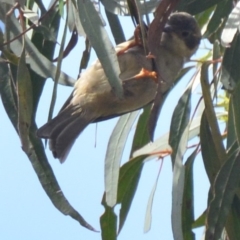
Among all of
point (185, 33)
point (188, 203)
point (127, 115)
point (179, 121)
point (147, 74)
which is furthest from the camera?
point (185, 33)

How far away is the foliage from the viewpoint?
1.42 metres

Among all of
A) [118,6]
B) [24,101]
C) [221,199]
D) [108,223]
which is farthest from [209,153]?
[24,101]

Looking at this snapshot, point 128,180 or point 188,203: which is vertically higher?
point 128,180

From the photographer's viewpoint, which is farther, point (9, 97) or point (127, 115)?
point (127, 115)

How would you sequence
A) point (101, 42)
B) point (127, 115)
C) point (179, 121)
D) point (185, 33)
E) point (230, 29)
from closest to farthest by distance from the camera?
point (101, 42), point (230, 29), point (179, 121), point (127, 115), point (185, 33)

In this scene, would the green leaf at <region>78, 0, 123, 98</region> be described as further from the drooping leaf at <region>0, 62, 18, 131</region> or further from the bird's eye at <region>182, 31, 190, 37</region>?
the bird's eye at <region>182, 31, 190, 37</region>

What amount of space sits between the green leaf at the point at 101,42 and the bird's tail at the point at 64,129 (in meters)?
0.37

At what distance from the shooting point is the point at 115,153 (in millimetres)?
1823

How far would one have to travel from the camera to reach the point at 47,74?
156cm

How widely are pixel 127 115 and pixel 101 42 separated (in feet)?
2.22

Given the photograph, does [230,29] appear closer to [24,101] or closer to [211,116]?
[211,116]

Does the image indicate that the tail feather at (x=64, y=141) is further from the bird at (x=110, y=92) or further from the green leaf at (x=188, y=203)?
the green leaf at (x=188, y=203)

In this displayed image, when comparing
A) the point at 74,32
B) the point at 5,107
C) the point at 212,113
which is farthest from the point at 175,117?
the point at 5,107

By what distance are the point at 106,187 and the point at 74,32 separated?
15.4 inches
